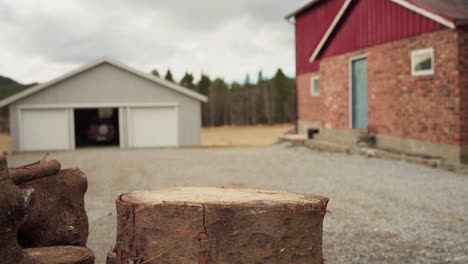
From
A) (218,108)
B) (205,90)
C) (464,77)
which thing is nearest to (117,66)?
(464,77)

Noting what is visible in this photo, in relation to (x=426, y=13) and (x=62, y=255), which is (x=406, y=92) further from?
(x=62, y=255)

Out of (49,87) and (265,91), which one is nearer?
(49,87)

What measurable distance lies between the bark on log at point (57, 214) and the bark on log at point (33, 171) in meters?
0.06

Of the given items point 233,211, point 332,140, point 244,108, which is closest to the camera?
point 233,211

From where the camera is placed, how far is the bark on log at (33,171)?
12.0 feet

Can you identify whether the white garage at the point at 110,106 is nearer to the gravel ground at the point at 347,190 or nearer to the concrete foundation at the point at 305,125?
the concrete foundation at the point at 305,125

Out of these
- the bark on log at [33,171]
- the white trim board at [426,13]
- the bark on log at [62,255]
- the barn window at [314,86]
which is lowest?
the bark on log at [62,255]

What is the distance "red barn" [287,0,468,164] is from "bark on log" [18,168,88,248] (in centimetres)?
1011

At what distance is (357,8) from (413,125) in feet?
15.7

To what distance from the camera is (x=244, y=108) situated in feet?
166

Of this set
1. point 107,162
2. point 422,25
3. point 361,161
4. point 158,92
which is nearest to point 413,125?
point 361,161

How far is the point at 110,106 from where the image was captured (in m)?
24.0

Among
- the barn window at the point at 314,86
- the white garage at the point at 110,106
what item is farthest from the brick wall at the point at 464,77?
the white garage at the point at 110,106

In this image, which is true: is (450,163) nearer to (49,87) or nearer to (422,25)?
(422,25)
